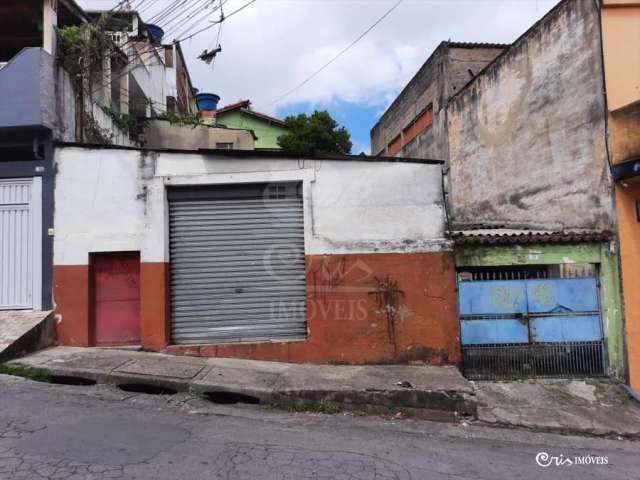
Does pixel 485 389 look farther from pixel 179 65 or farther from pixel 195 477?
pixel 179 65

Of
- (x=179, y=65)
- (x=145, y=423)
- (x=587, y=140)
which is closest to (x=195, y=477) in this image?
(x=145, y=423)

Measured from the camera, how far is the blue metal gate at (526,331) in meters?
8.11

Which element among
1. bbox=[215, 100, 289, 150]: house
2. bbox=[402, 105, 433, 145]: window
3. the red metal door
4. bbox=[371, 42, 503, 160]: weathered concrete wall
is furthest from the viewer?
bbox=[215, 100, 289, 150]: house

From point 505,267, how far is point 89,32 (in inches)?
362

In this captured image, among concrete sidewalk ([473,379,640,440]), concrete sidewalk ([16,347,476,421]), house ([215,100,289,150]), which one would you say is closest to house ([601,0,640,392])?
concrete sidewalk ([473,379,640,440])

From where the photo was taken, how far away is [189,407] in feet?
19.8

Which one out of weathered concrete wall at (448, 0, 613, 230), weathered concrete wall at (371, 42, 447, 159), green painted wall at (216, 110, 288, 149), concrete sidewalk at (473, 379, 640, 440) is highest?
green painted wall at (216, 110, 288, 149)

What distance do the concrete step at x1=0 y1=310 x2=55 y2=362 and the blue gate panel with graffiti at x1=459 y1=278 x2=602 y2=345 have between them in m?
7.15

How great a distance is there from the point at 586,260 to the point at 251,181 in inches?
244

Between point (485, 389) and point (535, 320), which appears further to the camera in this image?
point (535, 320)

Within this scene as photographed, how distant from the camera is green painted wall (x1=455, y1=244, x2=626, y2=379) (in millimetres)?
8141

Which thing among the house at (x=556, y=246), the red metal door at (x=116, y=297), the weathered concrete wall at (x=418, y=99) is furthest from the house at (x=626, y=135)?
the red metal door at (x=116, y=297)

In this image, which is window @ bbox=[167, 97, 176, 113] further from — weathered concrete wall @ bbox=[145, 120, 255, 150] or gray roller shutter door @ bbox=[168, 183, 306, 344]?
gray roller shutter door @ bbox=[168, 183, 306, 344]

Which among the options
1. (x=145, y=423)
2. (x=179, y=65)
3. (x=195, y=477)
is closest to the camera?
(x=195, y=477)
